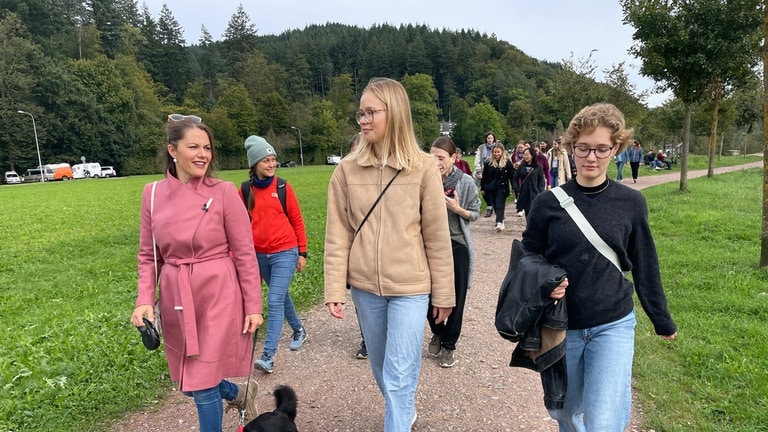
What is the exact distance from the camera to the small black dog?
8.57 feet

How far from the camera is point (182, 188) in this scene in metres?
2.77

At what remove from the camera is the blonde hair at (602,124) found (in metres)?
2.39

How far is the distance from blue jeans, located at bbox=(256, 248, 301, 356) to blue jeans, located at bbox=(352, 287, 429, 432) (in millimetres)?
1916

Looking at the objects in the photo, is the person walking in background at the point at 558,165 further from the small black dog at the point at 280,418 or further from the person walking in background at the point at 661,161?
the person walking in background at the point at 661,161

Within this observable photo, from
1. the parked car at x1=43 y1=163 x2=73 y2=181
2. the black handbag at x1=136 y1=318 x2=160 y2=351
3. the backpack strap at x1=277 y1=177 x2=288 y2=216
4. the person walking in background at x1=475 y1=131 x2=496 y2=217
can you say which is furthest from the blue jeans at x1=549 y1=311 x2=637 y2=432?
the parked car at x1=43 y1=163 x2=73 y2=181

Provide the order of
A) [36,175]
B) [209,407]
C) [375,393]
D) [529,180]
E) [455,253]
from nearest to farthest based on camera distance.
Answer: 1. [209,407]
2. [375,393]
3. [455,253]
4. [529,180]
5. [36,175]

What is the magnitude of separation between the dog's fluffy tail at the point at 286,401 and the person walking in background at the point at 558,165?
360 inches

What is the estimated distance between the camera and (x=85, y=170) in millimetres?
58188

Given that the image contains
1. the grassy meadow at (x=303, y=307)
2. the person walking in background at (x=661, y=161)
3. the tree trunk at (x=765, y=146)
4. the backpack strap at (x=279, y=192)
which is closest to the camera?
the grassy meadow at (x=303, y=307)

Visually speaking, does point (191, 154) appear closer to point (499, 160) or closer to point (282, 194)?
point (282, 194)

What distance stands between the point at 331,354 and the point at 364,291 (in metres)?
2.27

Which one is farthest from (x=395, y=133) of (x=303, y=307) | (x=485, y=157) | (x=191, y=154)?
(x=485, y=157)

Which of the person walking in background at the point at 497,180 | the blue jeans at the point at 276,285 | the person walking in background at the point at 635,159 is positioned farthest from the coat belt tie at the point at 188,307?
the person walking in background at the point at 635,159

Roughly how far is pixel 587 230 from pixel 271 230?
2.91m
